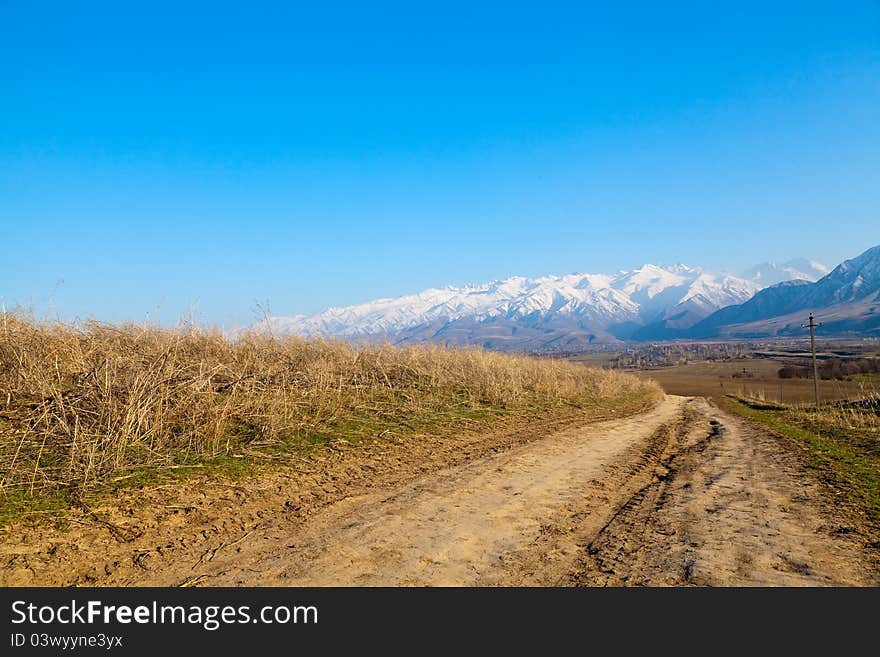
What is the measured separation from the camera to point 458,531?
21.5 ft

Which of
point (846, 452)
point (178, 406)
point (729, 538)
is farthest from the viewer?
point (846, 452)

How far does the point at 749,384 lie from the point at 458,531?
338 ft

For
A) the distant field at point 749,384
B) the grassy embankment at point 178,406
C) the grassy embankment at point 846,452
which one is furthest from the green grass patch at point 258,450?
the distant field at point 749,384

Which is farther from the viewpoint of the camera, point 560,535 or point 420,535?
point 560,535

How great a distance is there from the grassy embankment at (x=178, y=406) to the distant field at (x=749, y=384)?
5841 centimetres

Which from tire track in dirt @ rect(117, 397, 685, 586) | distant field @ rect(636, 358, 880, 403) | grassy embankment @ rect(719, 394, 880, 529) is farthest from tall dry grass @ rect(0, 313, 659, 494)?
distant field @ rect(636, 358, 880, 403)

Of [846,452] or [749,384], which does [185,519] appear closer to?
[846,452]

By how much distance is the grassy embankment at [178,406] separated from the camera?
7375 mm

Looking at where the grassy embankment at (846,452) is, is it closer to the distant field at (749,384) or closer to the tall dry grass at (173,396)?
the tall dry grass at (173,396)

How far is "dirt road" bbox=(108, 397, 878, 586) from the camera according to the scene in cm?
522

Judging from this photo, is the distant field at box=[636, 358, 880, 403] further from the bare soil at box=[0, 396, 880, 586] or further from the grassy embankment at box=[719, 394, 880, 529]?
the bare soil at box=[0, 396, 880, 586]

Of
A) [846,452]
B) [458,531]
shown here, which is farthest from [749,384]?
[458,531]

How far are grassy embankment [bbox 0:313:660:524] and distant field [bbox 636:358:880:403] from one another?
192ft

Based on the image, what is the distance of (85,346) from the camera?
38.4 ft
